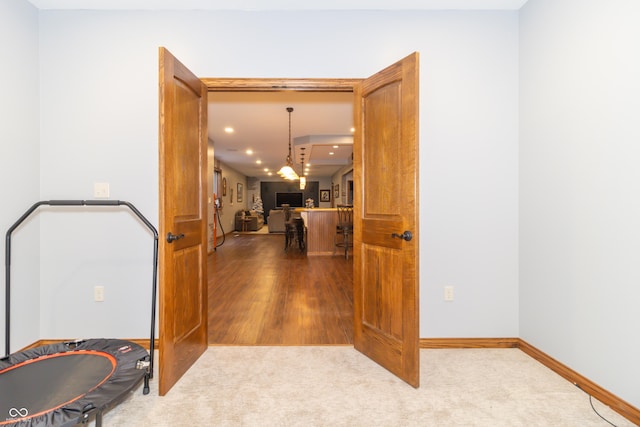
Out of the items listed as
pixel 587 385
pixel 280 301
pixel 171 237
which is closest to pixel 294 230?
pixel 280 301

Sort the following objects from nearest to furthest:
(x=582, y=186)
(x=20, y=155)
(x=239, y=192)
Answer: (x=582, y=186) → (x=20, y=155) → (x=239, y=192)

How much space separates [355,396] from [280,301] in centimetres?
196

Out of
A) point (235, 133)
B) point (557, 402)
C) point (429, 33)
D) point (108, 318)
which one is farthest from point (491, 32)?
point (235, 133)

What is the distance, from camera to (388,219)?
2.15 meters

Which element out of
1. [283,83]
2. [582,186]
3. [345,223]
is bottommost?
[345,223]

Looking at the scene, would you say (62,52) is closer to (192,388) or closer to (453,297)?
(192,388)

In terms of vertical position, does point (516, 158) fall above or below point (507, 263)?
above

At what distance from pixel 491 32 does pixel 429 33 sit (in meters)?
0.49

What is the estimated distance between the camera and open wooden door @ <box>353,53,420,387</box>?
1.94 m

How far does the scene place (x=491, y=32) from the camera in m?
2.49

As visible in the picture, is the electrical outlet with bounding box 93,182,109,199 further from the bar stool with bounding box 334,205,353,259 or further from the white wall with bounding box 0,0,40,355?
the bar stool with bounding box 334,205,353,259

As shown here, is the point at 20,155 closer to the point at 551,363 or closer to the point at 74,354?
the point at 74,354

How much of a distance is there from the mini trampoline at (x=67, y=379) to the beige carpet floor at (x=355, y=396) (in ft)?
0.73

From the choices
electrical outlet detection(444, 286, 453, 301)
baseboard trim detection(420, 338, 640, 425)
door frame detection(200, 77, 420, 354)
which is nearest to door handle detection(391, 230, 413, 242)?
door frame detection(200, 77, 420, 354)
